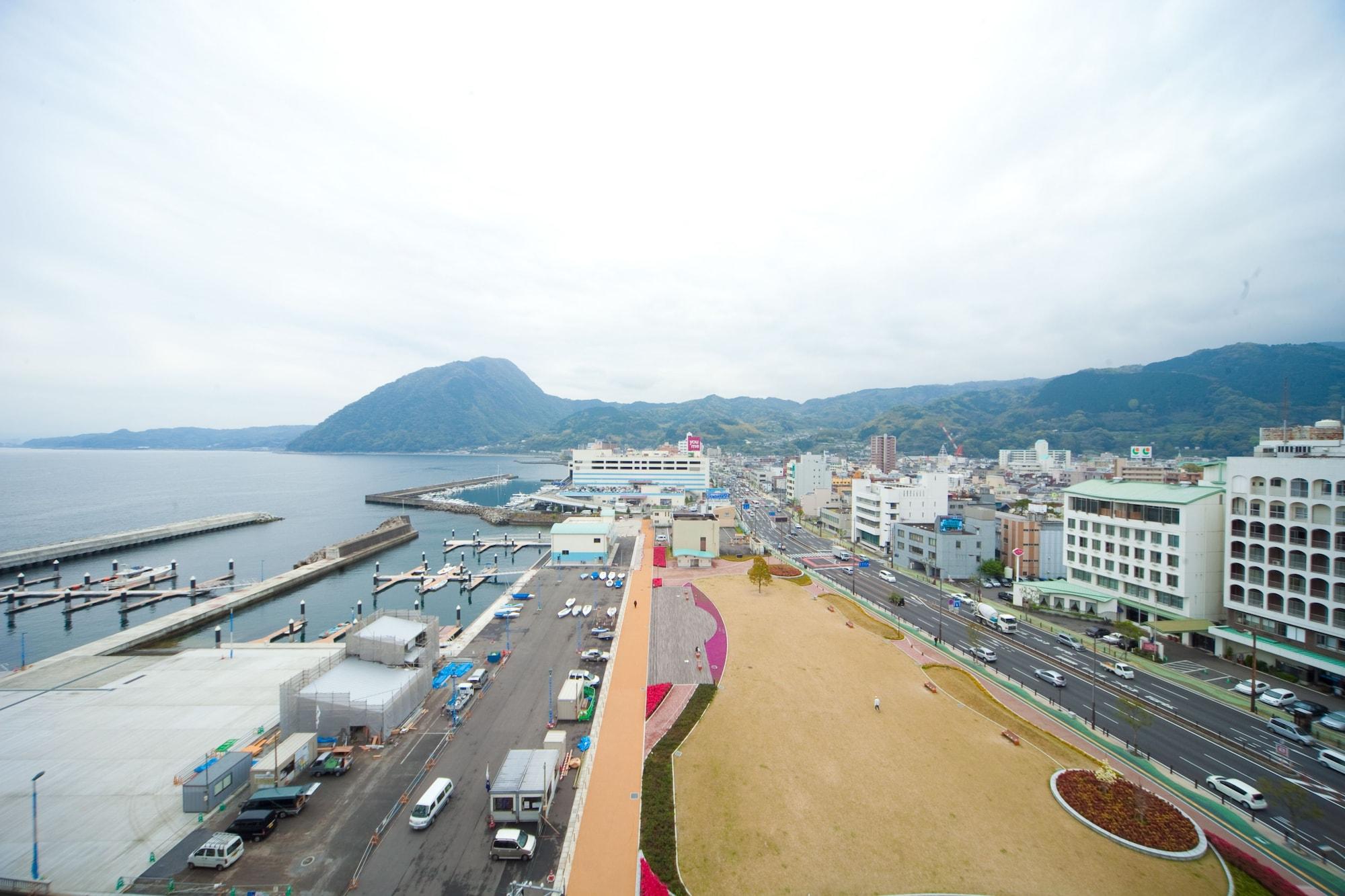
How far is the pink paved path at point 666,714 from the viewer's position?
18.5m

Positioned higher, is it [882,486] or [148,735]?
[882,486]

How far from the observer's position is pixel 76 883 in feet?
38.6

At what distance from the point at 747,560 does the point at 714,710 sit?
26760mm

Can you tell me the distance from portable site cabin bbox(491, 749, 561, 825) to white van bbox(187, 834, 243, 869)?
563cm

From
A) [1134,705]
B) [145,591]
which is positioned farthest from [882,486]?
[145,591]

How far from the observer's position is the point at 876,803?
15.4 meters

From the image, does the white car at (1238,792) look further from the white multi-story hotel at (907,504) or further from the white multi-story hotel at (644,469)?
the white multi-story hotel at (644,469)

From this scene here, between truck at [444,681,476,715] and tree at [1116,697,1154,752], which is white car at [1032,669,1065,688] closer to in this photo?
tree at [1116,697,1154,752]

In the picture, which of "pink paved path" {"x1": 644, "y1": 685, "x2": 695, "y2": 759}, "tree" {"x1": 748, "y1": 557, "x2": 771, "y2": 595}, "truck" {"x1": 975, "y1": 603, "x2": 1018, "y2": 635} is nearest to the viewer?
"pink paved path" {"x1": 644, "y1": 685, "x2": 695, "y2": 759}

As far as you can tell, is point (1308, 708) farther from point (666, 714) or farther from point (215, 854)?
point (215, 854)

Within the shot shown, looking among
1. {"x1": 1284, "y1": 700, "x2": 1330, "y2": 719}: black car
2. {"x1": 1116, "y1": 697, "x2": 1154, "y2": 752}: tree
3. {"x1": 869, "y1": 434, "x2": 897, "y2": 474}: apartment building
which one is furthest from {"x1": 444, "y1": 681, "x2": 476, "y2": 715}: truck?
{"x1": 869, "y1": 434, "x2": 897, "y2": 474}: apartment building

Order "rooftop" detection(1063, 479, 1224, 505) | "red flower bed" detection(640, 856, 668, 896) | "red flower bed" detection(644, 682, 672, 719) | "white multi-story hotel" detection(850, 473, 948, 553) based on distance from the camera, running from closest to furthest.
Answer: "red flower bed" detection(640, 856, 668, 896), "red flower bed" detection(644, 682, 672, 719), "rooftop" detection(1063, 479, 1224, 505), "white multi-story hotel" detection(850, 473, 948, 553)

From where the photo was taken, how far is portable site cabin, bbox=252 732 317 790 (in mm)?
15000

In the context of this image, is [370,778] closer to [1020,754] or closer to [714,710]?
[714,710]
